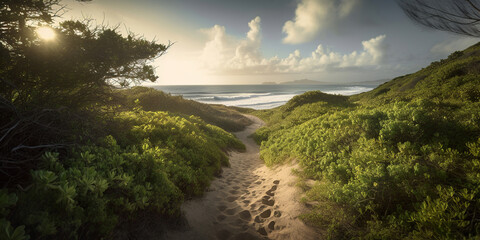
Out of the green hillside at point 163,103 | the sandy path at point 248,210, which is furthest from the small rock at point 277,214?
the green hillside at point 163,103

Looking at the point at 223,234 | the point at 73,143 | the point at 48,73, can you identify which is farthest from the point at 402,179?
the point at 48,73

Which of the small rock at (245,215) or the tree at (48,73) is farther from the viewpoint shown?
the small rock at (245,215)

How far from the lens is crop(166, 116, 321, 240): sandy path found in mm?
4031

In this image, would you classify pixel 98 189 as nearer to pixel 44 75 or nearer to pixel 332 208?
pixel 44 75

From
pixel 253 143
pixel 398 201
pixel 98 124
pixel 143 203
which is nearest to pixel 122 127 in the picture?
pixel 98 124

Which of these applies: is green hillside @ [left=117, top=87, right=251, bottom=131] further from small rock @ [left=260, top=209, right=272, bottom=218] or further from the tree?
small rock @ [left=260, top=209, right=272, bottom=218]

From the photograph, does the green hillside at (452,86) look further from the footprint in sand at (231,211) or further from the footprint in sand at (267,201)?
the footprint in sand at (231,211)

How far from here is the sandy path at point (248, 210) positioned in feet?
13.2

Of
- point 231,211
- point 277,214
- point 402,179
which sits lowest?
point 231,211

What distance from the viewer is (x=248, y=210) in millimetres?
5078

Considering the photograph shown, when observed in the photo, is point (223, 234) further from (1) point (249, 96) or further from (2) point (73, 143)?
(1) point (249, 96)

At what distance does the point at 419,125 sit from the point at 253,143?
1173cm

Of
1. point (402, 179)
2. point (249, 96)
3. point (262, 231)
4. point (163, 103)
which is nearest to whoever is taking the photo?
point (402, 179)

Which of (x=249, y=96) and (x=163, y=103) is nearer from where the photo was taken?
(x=163, y=103)
